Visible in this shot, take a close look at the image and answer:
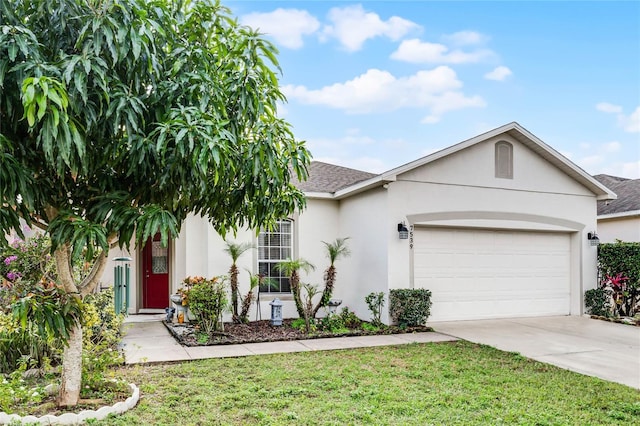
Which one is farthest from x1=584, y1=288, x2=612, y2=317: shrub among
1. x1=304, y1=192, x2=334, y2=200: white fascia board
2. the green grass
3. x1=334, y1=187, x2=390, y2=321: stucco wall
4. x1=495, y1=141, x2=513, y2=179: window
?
x1=304, y1=192, x2=334, y2=200: white fascia board

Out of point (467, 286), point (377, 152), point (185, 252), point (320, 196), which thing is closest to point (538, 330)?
point (467, 286)

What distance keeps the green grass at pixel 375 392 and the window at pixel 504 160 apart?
547cm

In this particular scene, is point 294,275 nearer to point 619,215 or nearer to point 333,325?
point 333,325

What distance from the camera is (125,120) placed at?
378 cm

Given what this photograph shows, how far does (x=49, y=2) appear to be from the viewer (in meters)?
3.66

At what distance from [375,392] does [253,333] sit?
4288 mm

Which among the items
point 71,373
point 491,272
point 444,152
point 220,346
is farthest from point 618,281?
point 71,373

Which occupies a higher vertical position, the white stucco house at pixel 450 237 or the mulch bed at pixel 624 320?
the white stucco house at pixel 450 237

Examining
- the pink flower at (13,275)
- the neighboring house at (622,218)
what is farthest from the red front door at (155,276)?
the neighboring house at (622,218)

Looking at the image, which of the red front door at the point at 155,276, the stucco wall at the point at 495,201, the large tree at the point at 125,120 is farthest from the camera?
the red front door at the point at 155,276

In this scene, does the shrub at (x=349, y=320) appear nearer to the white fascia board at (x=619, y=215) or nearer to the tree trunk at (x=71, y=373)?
the tree trunk at (x=71, y=373)

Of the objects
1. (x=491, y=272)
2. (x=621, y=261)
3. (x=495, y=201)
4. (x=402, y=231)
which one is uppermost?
(x=495, y=201)

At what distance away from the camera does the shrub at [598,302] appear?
1199 centimetres

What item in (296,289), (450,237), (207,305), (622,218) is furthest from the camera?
(622,218)
